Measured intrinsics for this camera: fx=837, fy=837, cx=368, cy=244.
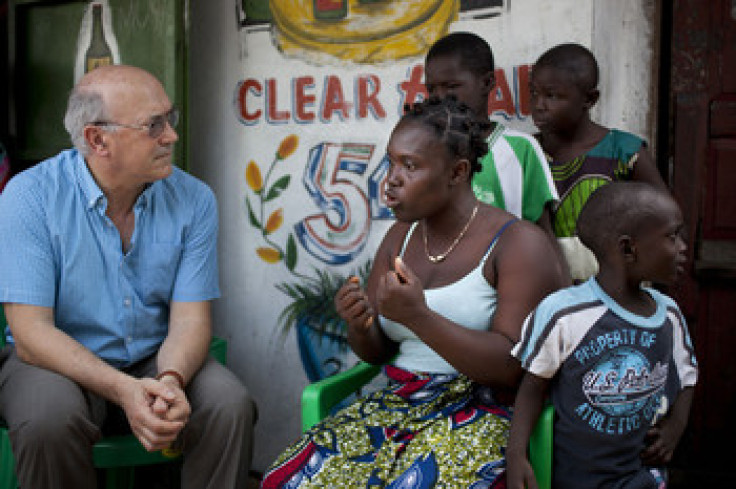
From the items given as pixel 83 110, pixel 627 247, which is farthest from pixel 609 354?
pixel 83 110

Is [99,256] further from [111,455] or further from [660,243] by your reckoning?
[660,243]

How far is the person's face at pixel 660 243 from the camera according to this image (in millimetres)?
1977

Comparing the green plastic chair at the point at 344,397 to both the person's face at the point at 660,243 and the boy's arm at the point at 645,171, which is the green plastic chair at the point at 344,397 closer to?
the person's face at the point at 660,243

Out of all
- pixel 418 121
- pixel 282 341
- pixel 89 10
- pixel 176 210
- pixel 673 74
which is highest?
pixel 89 10

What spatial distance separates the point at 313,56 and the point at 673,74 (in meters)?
1.42

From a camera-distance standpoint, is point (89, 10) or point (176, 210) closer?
point (176, 210)

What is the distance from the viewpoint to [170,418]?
2.34 metres

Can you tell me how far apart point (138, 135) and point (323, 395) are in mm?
968

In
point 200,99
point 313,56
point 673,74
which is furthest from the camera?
point 200,99

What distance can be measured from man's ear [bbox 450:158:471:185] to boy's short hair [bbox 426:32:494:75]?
59cm

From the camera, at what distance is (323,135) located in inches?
138

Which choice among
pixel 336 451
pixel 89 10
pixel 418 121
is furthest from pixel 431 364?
pixel 89 10

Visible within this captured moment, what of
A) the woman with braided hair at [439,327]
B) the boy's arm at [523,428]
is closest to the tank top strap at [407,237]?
the woman with braided hair at [439,327]

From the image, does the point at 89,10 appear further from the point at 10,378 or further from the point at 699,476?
the point at 699,476
